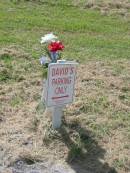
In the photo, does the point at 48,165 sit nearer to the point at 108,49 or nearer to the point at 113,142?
the point at 113,142

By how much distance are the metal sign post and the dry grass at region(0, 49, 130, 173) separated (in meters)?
0.21

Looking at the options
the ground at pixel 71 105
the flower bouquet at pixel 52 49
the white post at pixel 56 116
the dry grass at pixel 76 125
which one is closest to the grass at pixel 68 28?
the ground at pixel 71 105

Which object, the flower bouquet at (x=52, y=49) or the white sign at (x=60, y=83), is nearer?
the white sign at (x=60, y=83)

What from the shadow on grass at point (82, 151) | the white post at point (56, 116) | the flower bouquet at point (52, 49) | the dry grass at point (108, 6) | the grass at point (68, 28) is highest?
the flower bouquet at point (52, 49)

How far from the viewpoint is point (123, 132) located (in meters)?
5.71

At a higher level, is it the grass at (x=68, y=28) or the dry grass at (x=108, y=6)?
the dry grass at (x=108, y=6)

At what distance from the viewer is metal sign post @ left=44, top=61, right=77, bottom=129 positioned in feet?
17.6

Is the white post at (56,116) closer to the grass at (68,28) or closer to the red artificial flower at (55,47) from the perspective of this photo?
the red artificial flower at (55,47)

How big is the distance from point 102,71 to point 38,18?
3.46 meters

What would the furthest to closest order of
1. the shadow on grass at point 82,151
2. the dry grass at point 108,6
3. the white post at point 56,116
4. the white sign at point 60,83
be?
the dry grass at point 108,6
the white post at point 56,116
the white sign at point 60,83
the shadow on grass at point 82,151

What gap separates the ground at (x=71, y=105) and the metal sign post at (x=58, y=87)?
208mm

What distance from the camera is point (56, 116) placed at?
5605mm

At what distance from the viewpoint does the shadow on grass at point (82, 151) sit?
5.04 m

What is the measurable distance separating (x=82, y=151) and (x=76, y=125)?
1.85 ft
